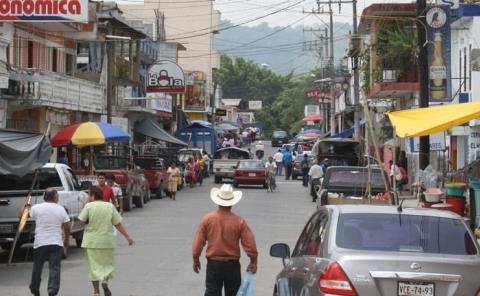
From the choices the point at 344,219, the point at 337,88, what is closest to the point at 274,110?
the point at 337,88

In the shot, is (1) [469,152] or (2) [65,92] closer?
(1) [469,152]

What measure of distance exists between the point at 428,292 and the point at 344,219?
1.25 meters

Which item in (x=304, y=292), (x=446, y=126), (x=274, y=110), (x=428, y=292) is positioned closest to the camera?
(x=428, y=292)

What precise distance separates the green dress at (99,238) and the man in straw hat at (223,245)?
11.3 ft

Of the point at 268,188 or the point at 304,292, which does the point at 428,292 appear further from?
the point at 268,188

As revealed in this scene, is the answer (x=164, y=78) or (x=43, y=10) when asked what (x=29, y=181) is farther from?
(x=164, y=78)

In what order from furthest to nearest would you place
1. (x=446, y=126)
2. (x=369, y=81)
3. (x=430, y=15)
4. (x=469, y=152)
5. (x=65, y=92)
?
(x=369, y=81), (x=65, y=92), (x=469, y=152), (x=430, y=15), (x=446, y=126)

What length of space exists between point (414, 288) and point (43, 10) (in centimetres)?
2373

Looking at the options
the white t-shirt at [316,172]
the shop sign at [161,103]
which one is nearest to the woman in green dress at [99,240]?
the white t-shirt at [316,172]

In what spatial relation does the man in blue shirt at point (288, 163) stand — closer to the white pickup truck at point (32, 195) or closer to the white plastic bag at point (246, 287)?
the white pickup truck at point (32, 195)

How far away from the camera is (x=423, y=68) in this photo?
24.4 meters

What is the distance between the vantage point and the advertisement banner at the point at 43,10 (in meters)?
28.9

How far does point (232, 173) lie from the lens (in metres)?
50.3

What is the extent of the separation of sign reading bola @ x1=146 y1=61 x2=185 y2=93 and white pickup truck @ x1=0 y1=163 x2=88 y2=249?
3133 cm
